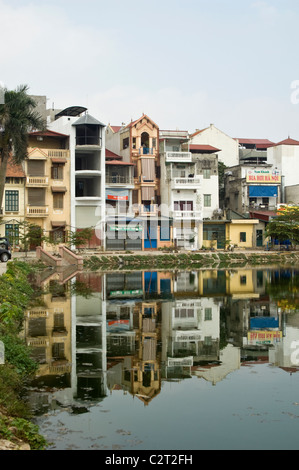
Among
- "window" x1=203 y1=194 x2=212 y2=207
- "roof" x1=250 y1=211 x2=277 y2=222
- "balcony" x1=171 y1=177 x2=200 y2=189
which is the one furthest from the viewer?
"window" x1=203 y1=194 x2=212 y2=207

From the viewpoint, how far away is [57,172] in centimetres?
5728

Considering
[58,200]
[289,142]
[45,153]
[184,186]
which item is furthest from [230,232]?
[45,153]

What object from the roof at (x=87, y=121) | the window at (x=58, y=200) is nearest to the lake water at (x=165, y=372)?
the window at (x=58, y=200)

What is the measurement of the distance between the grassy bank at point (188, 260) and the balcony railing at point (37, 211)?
7365mm

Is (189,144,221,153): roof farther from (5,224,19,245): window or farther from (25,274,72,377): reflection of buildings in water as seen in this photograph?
(25,274,72,377): reflection of buildings in water

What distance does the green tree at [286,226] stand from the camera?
59.9 meters

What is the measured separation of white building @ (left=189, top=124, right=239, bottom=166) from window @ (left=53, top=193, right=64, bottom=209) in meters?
20.7

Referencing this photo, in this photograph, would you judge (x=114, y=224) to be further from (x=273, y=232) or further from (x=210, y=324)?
(x=210, y=324)

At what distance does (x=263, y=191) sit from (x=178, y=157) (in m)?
10.7

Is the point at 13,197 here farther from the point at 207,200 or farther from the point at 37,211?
the point at 207,200

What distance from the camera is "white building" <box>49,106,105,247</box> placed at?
57.2 m

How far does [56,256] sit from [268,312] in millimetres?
28442

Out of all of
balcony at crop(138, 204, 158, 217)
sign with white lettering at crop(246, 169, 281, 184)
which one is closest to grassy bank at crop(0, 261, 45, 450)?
balcony at crop(138, 204, 158, 217)
